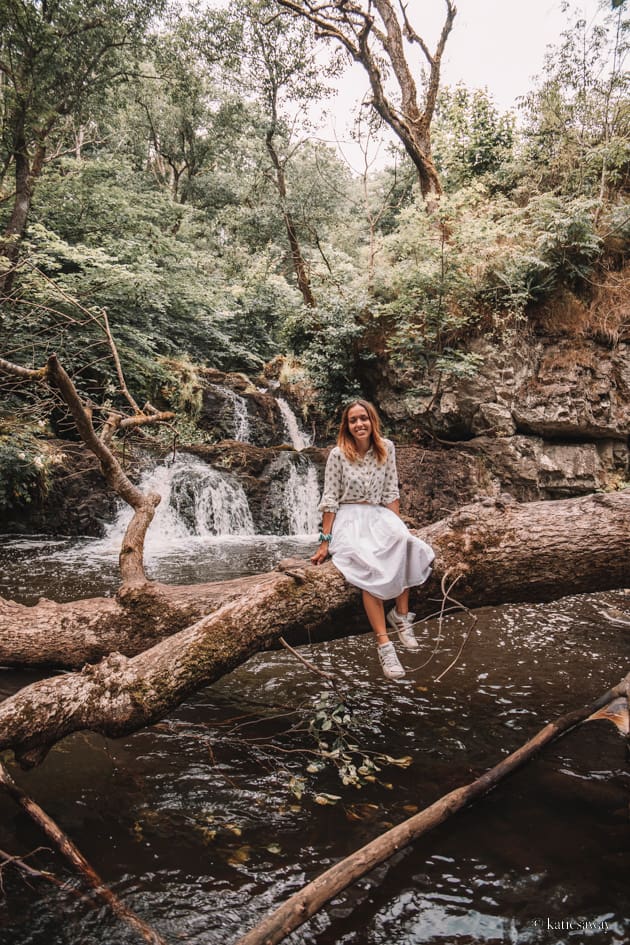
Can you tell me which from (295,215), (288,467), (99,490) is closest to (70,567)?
(99,490)

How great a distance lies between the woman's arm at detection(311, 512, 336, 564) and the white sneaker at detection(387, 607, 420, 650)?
0.64 meters

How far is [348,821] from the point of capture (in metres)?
2.70

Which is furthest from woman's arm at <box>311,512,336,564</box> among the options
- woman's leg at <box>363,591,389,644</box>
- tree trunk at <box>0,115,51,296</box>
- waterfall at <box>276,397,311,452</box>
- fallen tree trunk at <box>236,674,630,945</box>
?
waterfall at <box>276,397,311,452</box>

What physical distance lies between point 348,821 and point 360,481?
2.21 meters

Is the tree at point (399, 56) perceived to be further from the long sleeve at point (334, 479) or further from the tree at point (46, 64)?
the long sleeve at point (334, 479)

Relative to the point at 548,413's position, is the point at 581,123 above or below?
above

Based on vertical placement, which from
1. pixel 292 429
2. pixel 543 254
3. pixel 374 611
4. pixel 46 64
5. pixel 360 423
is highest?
pixel 46 64

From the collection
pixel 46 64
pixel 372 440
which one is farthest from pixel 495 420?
pixel 46 64

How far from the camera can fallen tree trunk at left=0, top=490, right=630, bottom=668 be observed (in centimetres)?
348

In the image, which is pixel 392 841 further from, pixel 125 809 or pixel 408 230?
pixel 408 230

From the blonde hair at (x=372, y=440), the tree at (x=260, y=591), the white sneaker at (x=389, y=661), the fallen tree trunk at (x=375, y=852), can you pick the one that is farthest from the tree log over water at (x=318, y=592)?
the fallen tree trunk at (x=375, y=852)

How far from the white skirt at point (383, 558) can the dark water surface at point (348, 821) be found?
1099 millimetres

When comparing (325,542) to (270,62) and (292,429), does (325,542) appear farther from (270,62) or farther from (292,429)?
(270,62)

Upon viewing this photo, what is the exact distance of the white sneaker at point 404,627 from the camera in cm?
348
